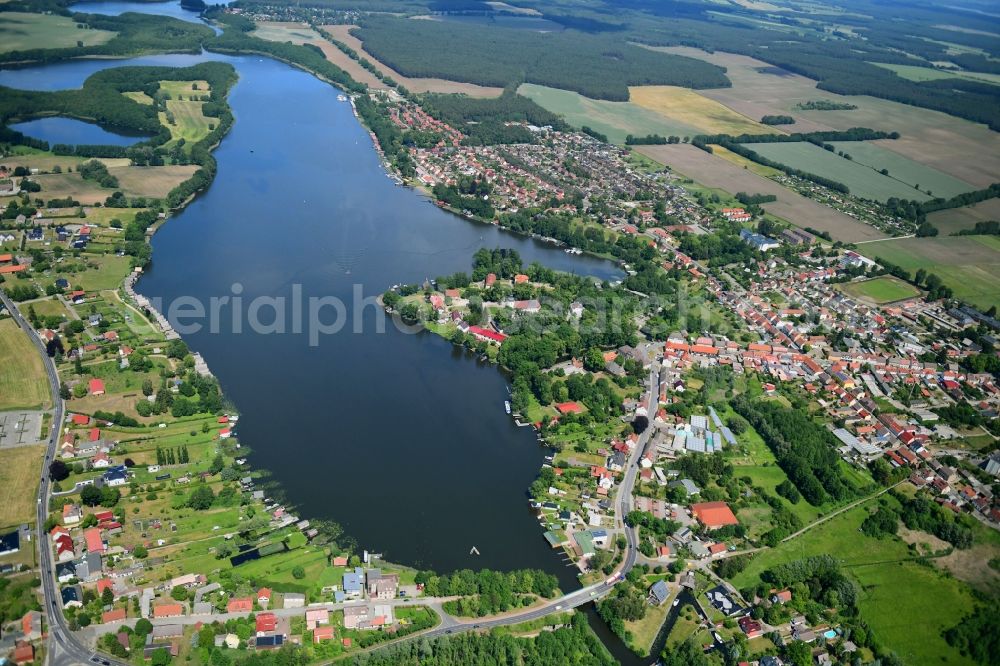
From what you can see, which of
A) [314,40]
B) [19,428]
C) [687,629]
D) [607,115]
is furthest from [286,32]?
[687,629]

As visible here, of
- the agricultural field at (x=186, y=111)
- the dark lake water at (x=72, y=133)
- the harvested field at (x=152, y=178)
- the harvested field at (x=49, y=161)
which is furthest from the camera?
the agricultural field at (x=186, y=111)

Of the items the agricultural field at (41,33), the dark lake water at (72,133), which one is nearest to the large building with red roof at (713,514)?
the dark lake water at (72,133)

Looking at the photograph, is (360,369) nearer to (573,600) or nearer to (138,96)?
(573,600)

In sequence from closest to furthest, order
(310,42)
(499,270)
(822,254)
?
1. (499,270)
2. (822,254)
3. (310,42)

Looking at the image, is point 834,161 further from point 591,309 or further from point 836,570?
point 836,570

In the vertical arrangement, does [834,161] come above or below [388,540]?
above

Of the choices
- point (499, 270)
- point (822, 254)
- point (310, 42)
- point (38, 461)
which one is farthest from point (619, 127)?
point (38, 461)

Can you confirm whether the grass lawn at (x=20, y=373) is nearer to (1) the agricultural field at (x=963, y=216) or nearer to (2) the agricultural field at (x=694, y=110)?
(1) the agricultural field at (x=963, y=216)
